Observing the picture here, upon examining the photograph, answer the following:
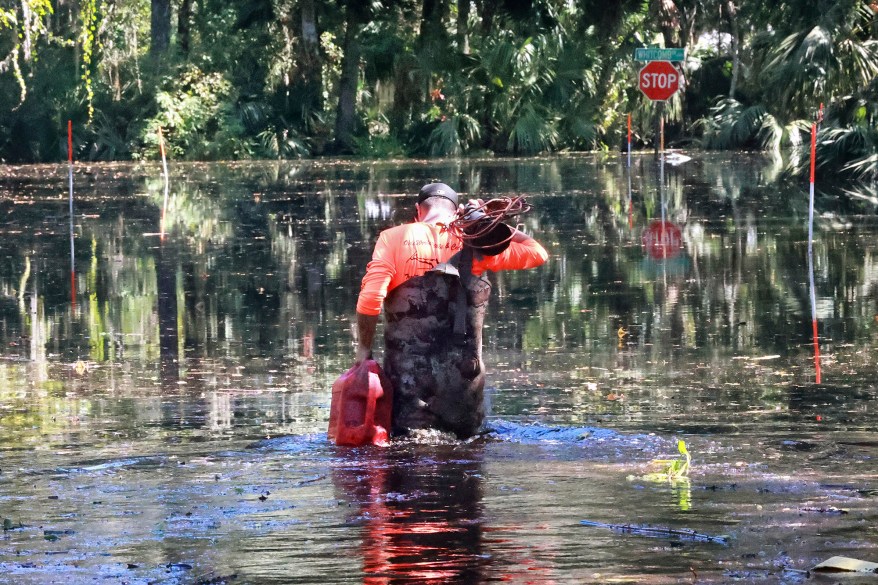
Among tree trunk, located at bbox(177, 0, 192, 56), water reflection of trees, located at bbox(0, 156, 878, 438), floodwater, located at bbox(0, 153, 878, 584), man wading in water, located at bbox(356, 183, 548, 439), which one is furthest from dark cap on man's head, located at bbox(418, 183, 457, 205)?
tree trunk, located at bbox(177, 0, 192, 56)

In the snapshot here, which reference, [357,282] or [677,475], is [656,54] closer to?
[357,282]

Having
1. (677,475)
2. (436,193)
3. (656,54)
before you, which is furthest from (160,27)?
(677,475)

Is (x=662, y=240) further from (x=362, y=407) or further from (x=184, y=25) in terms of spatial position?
(x=184, y=25)

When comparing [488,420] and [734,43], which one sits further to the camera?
[734,43]

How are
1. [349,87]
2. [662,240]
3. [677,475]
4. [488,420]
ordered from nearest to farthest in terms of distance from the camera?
1. [677,475]
2. [488,420]
3. [662,240]
4. [349,87]

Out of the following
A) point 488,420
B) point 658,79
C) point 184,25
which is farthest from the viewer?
point 184,25

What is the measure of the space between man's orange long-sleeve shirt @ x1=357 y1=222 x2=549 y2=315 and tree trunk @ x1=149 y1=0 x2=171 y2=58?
4409 centimetres

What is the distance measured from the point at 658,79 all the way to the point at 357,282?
2193 cm

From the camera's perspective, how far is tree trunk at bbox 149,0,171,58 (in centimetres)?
5050

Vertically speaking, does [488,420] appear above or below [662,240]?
below

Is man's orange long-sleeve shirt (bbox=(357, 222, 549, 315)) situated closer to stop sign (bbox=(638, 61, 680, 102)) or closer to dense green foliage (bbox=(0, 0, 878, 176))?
stop sign (bbox=(638, 61, 680, 102))

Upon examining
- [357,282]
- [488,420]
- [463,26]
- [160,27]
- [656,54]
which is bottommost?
[488,420]

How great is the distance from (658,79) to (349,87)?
49.6 feet

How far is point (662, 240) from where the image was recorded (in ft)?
60.2
